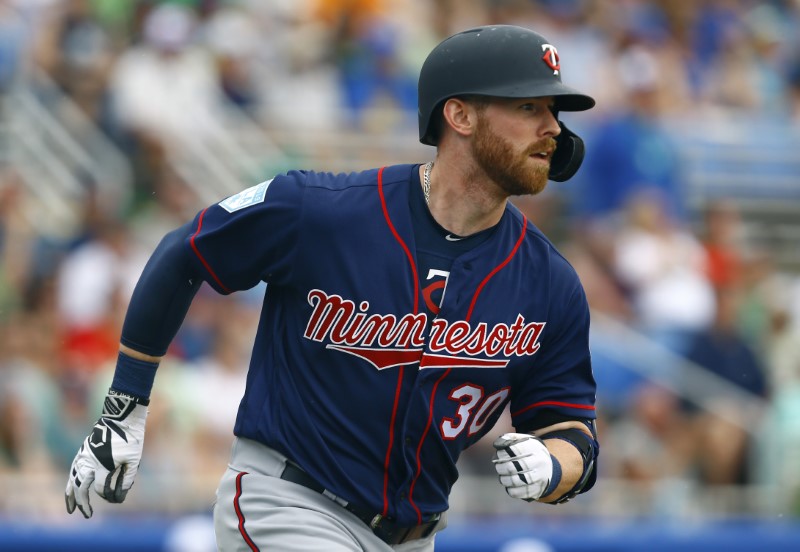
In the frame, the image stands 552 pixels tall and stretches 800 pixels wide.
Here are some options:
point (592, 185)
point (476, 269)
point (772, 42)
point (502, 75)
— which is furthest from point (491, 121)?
point (772, 42)

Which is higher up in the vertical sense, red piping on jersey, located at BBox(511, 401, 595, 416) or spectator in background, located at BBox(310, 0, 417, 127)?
red piping on jersey, located at BBox(511, 401, 595, 416)

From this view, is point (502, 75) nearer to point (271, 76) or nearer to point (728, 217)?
point (728, 217)

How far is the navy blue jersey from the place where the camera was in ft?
14.3

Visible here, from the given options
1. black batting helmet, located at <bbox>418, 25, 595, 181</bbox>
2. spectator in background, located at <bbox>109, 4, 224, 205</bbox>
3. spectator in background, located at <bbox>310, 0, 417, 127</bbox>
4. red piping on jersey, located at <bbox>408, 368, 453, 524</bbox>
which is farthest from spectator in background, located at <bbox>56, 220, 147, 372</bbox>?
black batting helmet, located at <bbox>418, 25, 595, 181</bbox>

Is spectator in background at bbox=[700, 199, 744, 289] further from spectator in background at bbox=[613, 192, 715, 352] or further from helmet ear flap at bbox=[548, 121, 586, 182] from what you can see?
helmet ear flap at bbox=[548, 121, 586, 182]

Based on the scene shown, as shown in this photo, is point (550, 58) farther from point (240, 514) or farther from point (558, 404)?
point (240, 514)

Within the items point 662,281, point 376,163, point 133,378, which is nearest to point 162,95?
point 376,163

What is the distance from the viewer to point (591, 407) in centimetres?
462

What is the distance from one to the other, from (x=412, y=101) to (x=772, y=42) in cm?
398

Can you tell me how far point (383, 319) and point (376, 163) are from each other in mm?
6822

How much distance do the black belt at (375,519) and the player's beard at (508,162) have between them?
1073mm

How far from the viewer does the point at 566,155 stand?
4.52m

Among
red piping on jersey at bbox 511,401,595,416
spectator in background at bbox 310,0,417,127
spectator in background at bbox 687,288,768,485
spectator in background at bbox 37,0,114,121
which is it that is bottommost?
spectator in background at bbox 687,288,768,485

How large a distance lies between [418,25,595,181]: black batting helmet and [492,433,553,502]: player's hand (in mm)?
874
